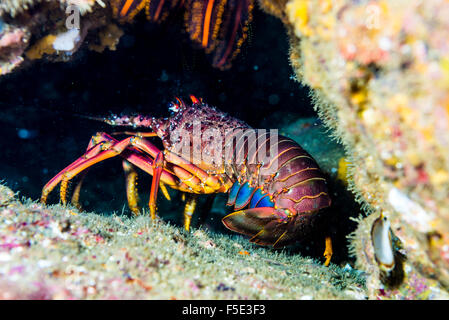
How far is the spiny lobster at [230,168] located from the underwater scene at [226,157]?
23mm

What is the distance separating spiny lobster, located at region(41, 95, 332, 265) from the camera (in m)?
3.63

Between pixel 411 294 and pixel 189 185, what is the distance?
3.06 metres

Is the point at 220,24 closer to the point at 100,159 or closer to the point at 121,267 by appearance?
the point at 100,159

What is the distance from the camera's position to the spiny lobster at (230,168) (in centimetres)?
363

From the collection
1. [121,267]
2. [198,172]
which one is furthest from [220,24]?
[121,267]

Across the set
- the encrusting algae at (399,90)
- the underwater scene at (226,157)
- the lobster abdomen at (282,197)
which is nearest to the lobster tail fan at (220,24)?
the underwater scene at (226,157)

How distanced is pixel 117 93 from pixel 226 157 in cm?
338

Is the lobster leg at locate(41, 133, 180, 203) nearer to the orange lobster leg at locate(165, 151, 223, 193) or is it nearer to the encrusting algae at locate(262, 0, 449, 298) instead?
the orange lobster leg at locate(165, 151, 223, 193)

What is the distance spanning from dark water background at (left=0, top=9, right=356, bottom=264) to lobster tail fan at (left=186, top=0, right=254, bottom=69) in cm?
92

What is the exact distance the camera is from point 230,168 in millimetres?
4469

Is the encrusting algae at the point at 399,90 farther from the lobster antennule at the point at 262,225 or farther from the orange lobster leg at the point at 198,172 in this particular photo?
the orange lobster leg at the point at 198,172

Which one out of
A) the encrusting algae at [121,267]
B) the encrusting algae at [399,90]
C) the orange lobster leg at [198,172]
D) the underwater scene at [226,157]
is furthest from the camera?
the orange lobster leg at [198,172]

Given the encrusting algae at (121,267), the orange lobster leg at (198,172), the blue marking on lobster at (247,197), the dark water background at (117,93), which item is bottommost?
the encrusting algae at (121,267)

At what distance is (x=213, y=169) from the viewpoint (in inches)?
180
